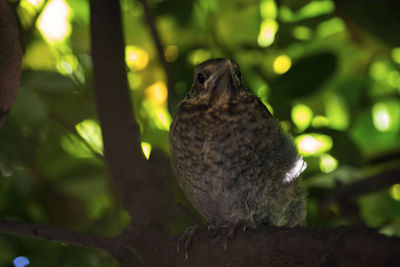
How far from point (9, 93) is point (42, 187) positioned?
946 mm

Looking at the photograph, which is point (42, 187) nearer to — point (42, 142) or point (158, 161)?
point (42, 142)

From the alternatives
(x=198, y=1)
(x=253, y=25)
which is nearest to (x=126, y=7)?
(x=198, y=1)

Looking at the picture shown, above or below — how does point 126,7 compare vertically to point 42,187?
above

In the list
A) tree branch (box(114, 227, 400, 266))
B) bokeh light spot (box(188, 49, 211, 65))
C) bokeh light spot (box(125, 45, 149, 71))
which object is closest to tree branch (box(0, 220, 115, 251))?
tree branch (box(114, 227, 400, 266))

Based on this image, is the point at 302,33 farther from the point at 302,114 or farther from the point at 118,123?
the point at 118,123

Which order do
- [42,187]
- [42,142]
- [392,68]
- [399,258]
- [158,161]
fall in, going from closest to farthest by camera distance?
1. [399,258]
2. [158,161]
3. [42,142]
4. [42,187]
5. [392,68]

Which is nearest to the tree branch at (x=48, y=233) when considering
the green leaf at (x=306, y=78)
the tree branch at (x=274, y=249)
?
the tree branch at (x=274, y=249)

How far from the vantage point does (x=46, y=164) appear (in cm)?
200

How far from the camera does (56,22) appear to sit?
2.24m

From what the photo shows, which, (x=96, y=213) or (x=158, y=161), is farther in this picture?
(x=96, y=213)

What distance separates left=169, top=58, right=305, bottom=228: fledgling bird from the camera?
5.22ft

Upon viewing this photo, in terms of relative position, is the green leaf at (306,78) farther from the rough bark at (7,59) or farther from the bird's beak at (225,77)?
the rough bark at (7,59)

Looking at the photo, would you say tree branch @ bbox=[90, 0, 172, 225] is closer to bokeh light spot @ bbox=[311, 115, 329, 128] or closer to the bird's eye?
the bird's eye

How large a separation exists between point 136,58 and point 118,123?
0.74 metres
